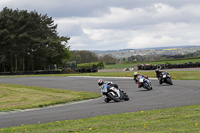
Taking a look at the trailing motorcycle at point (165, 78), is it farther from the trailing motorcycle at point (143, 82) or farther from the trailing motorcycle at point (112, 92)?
the trailing motorcycle at point (112, 92)

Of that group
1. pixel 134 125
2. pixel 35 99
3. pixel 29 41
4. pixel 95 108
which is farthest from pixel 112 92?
pixel 29 41

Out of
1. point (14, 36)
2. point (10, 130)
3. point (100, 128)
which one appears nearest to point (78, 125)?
point (100, 128)

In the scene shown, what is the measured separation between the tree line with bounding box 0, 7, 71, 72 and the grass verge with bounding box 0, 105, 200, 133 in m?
64.7

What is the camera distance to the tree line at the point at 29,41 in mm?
74812

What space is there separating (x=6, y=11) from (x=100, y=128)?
7294 centimetres

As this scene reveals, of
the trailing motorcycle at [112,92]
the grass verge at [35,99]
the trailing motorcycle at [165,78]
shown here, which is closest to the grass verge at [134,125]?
the trailing motorcycle at [112,92]

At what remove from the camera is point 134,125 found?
9.25 metres

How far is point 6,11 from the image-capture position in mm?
77062

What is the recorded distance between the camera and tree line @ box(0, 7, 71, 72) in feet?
245

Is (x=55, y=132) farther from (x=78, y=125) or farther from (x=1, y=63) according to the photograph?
(x=1, y=63)

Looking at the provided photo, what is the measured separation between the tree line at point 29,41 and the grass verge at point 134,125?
212 feet

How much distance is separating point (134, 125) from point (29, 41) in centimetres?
7342

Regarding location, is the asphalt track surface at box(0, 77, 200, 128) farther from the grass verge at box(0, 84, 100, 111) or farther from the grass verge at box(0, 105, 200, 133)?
the grass verge at box(0, 105, 200, 133)

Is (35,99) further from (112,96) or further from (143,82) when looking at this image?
(143,82)
